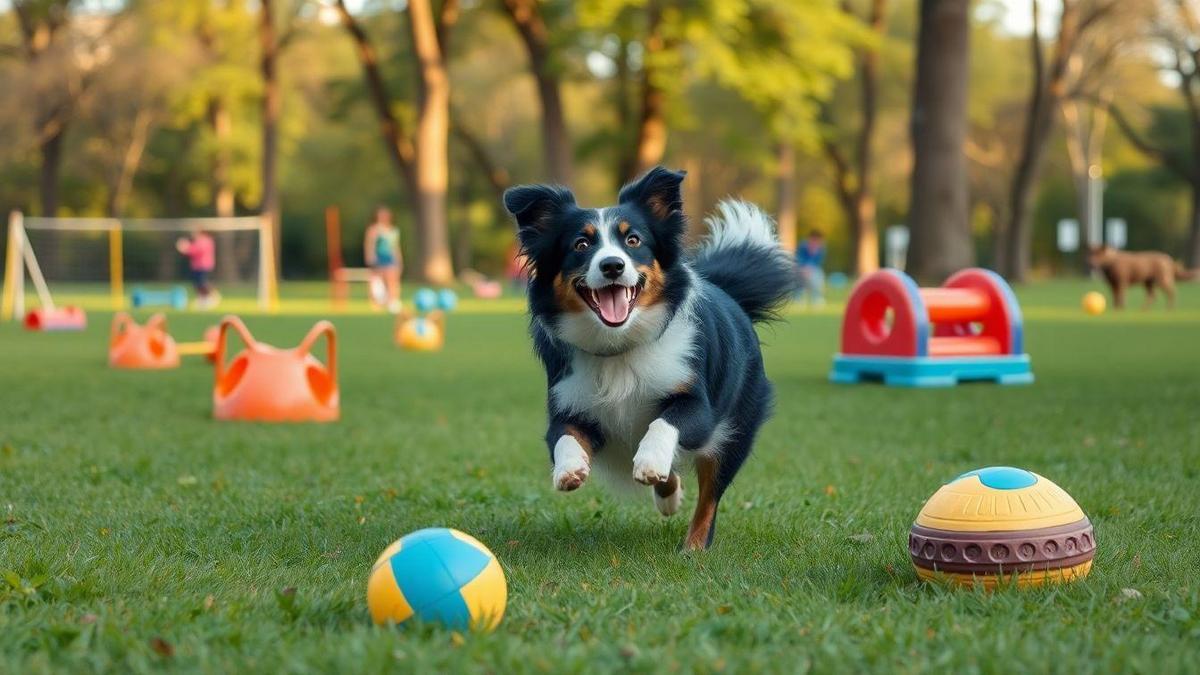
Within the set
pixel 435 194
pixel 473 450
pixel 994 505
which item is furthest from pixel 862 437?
pixel 435 194

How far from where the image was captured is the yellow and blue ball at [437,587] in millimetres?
3893

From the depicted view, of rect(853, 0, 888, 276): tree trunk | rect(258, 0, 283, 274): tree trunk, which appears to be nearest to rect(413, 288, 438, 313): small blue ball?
rect(258, 0, 283, 274): tree trunk

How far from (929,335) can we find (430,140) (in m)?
27.9

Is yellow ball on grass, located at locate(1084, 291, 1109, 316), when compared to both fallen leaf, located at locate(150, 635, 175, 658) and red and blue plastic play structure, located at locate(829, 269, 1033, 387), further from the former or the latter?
fallen leaf, located at locate(150, 635, 175, 658)

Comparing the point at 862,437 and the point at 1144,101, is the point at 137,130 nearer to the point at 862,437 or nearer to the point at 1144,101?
the point at 1144,101

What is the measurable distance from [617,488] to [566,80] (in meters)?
39.1

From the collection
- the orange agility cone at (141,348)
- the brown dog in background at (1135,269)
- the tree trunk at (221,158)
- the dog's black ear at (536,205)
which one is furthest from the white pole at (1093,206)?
the dog's black ear at (536,205)

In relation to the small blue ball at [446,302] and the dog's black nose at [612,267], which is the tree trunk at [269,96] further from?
the dog's black nose at [612,267]

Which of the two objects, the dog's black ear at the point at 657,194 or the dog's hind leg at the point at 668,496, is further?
the dog's hind leg at the point at 668,496

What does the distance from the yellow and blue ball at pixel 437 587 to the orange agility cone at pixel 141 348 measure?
11.6 m

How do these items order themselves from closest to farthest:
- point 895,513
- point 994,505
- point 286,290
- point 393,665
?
1. point 393,665
2. point 994,505
3. point 895,513
4. point 286,290

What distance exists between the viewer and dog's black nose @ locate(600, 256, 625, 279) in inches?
202

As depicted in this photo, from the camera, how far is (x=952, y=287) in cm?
1407

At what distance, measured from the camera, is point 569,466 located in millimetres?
4930
